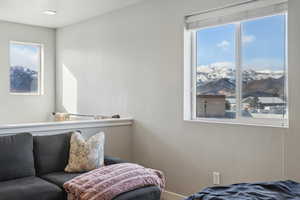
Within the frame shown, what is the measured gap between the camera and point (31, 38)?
557 centimetres

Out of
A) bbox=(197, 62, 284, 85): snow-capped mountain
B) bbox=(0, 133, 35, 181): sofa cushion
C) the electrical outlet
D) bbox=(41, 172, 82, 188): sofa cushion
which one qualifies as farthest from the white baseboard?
bbox=(0, 133, 35, 181): sofa cushion

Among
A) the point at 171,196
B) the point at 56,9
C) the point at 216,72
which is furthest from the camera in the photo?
the point at 56,9

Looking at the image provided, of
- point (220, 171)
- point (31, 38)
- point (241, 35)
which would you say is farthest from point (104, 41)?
point (220, 171)

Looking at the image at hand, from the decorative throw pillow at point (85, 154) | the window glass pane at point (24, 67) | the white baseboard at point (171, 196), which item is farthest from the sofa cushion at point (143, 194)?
the window glass pane at point (24, 67)

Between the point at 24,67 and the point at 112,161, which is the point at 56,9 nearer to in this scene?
the point at 24,67

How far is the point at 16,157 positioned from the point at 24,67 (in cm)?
304

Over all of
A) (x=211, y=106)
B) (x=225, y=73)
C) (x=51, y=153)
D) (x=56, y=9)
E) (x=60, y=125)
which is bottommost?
(x=51, y=153)

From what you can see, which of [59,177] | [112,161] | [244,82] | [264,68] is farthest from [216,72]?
[59,177]

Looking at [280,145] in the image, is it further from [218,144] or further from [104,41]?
[104,41]

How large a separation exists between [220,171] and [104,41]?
8.62 ft

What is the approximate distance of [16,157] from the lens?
2.95 metres

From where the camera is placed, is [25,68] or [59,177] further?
[25,68]

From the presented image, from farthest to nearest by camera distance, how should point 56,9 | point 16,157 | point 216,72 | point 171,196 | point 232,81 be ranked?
point 56,9, point 171,196, point 216,72, point 232,81, point 16,157

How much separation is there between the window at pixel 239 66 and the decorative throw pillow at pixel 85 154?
42.6 inches
